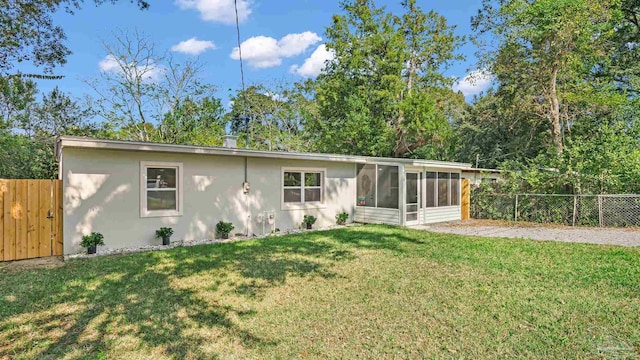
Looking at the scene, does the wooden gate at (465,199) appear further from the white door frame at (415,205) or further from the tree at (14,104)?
the tree at (14,104)

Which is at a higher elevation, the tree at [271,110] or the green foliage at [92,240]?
the tree at [271,110]

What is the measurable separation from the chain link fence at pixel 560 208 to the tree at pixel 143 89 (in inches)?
663

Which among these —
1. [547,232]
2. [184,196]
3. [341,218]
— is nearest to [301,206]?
[341,218]

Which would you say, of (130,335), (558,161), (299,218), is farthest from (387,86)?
(130,335)

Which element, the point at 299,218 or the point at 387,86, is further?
the point at 387,86

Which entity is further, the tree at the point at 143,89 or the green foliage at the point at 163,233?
the tree at the point at 143,89

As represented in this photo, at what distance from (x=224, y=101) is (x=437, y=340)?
24.1m

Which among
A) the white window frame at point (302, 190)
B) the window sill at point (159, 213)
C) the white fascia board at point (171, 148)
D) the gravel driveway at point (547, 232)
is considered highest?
the white fascia board at point (171, 148)

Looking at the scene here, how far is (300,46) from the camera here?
899 inches

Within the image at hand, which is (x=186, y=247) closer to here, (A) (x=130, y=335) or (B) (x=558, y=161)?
(A) (x=130, y=335)

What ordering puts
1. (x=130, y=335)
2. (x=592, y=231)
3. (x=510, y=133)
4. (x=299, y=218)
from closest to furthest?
(x=130, y=335)
(x=592, y=231)
(x=299, y=218)
(x=510, y=133)

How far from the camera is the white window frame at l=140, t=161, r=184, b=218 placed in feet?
27.0

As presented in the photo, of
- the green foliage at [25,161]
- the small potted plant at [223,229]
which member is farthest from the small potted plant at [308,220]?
the green foliage at [25,161]

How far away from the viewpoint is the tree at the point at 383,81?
67.2 feet
